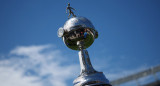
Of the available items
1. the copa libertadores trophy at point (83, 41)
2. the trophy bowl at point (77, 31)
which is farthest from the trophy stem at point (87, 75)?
the trophy bowl at point (77, 31)

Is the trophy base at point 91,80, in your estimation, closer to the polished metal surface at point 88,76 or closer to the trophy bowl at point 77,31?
the polished metal surface at point 88,76

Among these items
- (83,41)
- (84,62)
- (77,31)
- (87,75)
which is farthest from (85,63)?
(77,31)

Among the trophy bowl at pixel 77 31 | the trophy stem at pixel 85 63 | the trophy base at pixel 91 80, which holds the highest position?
the trophy bowl at pixel 77 31

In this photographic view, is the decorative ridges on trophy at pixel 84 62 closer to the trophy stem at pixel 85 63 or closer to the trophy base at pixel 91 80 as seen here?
the trophy stem at pixel 85 63

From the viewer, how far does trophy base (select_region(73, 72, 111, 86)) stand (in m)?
3.57

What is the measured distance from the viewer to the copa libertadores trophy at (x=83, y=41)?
11.9 feet

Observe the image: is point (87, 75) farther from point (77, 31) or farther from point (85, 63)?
point (77, 31)

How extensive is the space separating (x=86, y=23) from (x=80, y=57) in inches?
27.8

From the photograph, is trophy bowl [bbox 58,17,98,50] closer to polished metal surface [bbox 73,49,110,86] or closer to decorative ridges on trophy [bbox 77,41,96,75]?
decorative ridges on trophy [bbox 77,41,96,75]

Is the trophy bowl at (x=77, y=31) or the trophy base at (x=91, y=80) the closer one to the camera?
the trophy base at (x=91, y=80)

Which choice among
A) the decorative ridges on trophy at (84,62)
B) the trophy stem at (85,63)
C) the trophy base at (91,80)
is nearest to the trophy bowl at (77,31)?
the decorative ridges on trophy at (84,62)

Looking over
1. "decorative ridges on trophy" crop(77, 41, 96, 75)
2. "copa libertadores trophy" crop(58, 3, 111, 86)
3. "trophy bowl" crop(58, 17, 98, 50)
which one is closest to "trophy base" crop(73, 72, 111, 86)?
"copa libertadores trophy" crop(58, 3, 111, 86)

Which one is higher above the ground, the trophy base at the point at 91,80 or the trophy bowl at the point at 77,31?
the trophy bowl at the point at 77,31

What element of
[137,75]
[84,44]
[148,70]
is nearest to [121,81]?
[137,75]
